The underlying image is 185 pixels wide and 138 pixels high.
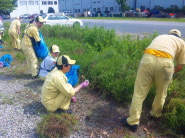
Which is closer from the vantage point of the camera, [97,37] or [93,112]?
[93,112]

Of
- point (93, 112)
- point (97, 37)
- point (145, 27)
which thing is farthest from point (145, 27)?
point (93, 112)

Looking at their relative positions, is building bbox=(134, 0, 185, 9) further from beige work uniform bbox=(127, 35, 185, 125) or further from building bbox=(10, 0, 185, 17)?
beige work uniform bbox=(127, 35, 185, 125)

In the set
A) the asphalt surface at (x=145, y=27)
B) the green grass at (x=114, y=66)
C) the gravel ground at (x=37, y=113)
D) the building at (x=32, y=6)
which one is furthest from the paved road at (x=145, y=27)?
the building at (x=32, y=6)

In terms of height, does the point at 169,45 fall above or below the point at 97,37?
above

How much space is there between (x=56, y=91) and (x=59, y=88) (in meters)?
0.20

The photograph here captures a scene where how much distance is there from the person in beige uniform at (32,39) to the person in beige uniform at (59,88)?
2269 mm

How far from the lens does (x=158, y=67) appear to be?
3107 mm

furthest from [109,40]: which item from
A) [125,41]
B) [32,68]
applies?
[32,68]

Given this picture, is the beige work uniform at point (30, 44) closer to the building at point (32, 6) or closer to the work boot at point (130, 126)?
the work boot at point (130, 126)

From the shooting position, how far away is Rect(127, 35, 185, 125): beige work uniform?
10.2ft

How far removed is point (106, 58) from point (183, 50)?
2735mm

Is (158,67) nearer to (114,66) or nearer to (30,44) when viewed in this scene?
(114,66)

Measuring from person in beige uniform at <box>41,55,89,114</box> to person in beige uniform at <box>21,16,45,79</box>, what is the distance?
7.44 ft

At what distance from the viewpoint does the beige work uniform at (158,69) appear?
10.2ft
